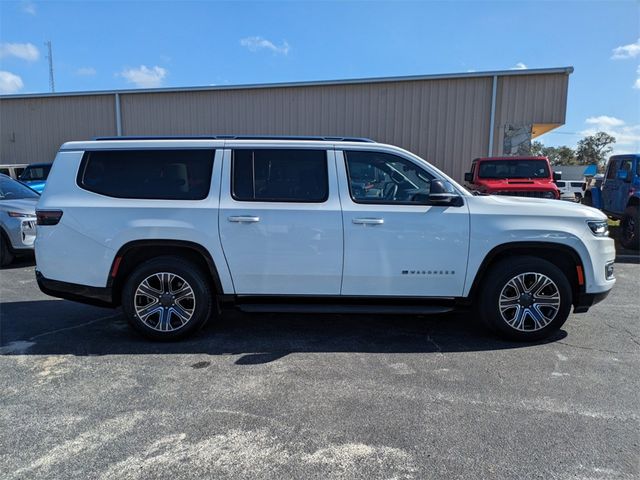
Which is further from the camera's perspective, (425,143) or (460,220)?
(425,143)

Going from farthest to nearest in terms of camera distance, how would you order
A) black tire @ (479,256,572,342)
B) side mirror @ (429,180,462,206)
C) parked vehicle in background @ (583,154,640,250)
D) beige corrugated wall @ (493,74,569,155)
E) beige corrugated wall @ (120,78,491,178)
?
beige corrugated wall @ (120,78,491,178) < beige corrugated wall @ (493,74,569,155) < parked vehicle in background @ (583,154,640,250) < black tire @ (479,256,572,342) < side mirror @ (429,180,462,206)

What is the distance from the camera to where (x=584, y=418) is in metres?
3.08

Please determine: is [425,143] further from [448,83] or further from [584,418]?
[584,418]

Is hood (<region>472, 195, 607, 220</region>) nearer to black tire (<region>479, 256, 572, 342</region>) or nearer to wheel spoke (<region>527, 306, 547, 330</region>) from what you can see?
black tire (<region>479, 256, 572, 342</region>)

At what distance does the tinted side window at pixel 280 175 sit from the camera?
4297mm

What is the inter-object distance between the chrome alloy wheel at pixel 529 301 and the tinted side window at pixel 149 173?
120 inches

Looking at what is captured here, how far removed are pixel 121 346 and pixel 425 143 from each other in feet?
43.8

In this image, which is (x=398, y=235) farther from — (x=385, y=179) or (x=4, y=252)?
(x=4, y=252)

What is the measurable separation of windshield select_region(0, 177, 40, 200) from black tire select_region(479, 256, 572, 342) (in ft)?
28.4

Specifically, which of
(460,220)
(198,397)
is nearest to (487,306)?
(460,220)

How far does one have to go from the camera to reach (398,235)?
4.21 m

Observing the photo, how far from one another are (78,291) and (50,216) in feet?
2.47

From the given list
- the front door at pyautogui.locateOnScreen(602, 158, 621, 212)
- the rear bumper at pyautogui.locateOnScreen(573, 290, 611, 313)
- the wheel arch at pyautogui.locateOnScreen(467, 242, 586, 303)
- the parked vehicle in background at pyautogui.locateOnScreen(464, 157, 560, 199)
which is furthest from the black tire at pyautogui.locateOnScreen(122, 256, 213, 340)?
the front door at pyautogui.locateOnScreen(602, 158, 621, 212)

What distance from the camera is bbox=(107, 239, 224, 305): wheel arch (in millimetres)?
4250
